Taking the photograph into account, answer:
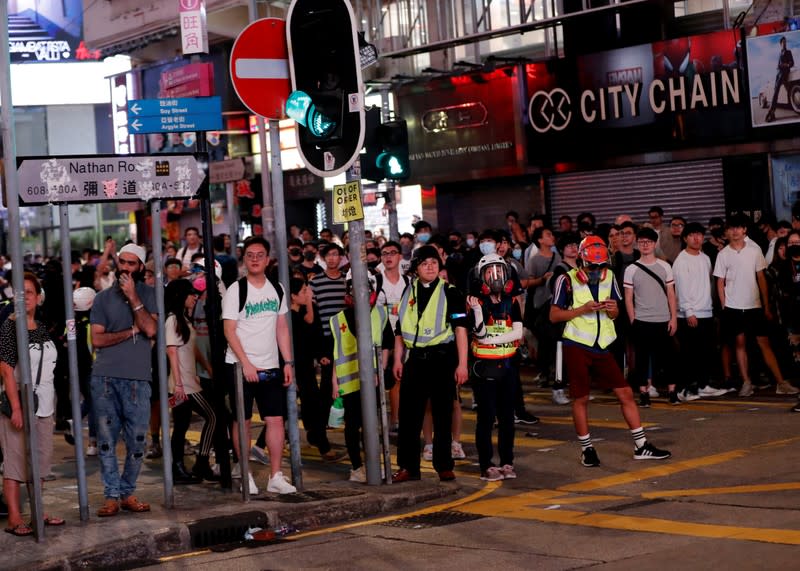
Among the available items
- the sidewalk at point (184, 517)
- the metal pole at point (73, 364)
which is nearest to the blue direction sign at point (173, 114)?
the metal pole at point (73, 364)

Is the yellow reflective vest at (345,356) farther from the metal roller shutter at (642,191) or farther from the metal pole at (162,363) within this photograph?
the metal roller shutter at (642,191)

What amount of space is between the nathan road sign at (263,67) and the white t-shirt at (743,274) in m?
6.37

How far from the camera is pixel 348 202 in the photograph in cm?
1058

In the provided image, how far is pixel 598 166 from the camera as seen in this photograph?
2316 centimetres

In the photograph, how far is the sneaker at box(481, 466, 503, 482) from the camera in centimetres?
1096

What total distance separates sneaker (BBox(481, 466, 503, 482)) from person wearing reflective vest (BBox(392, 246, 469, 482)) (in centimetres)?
28

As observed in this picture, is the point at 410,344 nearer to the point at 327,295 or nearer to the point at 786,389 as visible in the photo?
the point at 327,295

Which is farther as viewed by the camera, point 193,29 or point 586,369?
point 586,369

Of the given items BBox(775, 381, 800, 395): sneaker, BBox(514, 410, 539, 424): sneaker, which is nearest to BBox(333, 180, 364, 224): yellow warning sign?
BBox(514, 410, 539, 424): sneaker

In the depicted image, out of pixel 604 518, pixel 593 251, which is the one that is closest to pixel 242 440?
pixel 604 518

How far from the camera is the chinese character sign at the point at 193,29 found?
1089 centimetres

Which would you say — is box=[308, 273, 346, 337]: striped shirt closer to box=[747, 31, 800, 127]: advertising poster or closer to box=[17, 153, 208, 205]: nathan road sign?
box=[17, 153, 208, 205]: nathan road sign

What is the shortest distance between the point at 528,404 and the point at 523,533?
697 centimetres

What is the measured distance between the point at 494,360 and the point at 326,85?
260 cm
